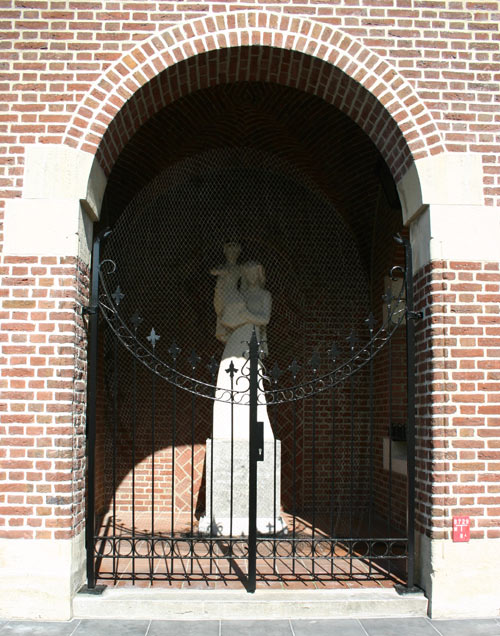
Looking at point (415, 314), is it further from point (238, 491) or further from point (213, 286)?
point (213, 286)


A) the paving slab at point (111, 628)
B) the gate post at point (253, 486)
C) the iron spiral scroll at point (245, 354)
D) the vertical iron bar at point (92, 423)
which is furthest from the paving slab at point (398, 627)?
the vertical iron bar at point (92, 423)

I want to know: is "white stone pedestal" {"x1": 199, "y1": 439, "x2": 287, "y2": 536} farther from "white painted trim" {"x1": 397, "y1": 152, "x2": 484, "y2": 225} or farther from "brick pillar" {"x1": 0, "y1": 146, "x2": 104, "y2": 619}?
"white painted trim" {"x1": 397, "y1": 152, "x2": 484, "y2": 225}

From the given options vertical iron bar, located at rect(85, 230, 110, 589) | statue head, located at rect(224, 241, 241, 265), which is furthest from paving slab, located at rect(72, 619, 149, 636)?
statue head, located at rect(224, 241, 241, 265)

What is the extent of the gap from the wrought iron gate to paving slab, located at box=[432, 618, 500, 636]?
35 centimetres

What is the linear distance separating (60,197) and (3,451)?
1762 millimetres

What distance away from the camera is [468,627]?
412 cm

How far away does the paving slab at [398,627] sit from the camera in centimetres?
403

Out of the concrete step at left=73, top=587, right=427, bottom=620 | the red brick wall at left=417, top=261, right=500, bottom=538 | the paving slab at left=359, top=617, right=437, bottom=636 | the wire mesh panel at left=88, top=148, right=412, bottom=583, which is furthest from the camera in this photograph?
the wire mesh panel at left=88, top=148, right=412, bottom=583

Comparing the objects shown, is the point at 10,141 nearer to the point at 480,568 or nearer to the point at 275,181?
the point at 275,181

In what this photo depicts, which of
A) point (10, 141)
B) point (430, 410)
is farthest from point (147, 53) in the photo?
point (430, 410)

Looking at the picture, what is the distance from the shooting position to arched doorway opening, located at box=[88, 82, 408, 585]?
6.66 m

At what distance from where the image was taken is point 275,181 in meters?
6.69

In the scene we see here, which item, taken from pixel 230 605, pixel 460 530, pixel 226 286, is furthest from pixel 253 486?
pixel 226 286

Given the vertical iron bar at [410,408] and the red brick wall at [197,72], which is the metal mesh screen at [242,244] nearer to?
the red brick wall at [197,72]
